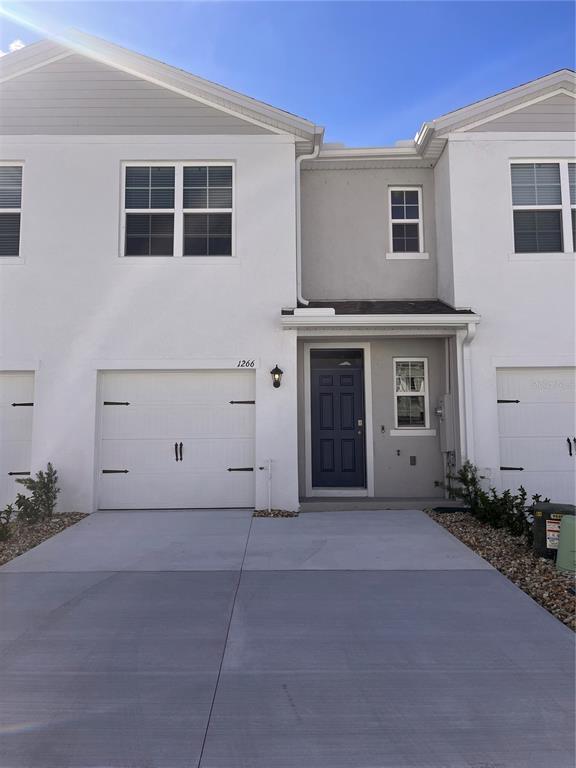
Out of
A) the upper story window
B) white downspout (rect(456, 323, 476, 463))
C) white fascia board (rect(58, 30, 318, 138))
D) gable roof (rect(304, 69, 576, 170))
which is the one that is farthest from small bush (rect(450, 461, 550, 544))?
white fascia board (rect(58, 30, 318, 138))

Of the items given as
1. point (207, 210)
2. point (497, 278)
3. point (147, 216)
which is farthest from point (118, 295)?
point (497, 278)

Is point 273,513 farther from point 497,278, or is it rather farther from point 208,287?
point 497,278

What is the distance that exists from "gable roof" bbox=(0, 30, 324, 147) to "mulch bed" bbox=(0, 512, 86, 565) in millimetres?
7150

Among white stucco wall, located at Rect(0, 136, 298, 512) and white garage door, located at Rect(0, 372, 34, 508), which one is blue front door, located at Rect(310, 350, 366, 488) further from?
white garage door, located at Rect(0, 372, 34, 508)

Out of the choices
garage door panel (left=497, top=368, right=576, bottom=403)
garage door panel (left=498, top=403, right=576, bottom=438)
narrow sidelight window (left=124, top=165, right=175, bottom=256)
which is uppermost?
narrow sidelight window (left=124, top=165, right=175, bottom=256)

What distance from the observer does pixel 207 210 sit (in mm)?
8812

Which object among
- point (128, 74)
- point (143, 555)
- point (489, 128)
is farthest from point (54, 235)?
point (489, 128)

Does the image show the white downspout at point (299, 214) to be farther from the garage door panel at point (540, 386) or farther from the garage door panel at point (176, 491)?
the garage door panel at point (540, 386)

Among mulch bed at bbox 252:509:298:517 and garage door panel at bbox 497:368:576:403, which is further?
garage door panel at bbox 497:368:576:403

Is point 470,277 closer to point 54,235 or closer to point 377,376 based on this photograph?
point 377,376

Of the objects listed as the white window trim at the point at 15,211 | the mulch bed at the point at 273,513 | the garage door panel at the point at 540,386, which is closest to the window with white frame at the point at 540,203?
the garage door panel at the point at 540,386

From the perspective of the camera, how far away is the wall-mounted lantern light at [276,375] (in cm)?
839

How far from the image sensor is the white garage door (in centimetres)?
852

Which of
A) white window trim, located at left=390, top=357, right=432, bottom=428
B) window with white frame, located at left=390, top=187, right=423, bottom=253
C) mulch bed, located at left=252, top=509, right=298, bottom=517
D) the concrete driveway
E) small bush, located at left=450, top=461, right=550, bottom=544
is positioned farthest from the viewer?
window with white frame, located at left=390, top=187, right=423, bottom=253
